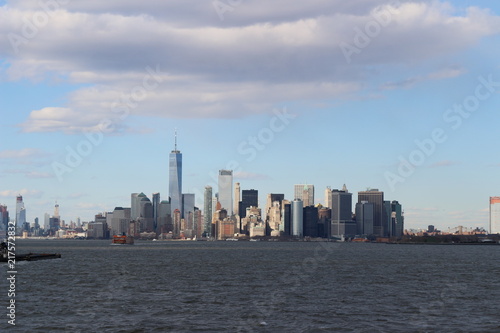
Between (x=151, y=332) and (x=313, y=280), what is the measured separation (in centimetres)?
5852

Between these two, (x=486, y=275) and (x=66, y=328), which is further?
(x=486, y=275)

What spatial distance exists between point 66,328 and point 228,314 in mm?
16695

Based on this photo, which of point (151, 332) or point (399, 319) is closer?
point (151, 332)

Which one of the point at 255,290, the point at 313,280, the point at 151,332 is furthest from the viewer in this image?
the point at 313,280

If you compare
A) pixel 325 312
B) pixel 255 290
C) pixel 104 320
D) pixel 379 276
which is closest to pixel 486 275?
pixel 379 276

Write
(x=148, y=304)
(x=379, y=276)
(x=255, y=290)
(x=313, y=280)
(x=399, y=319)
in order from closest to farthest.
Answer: (x=399, y=319), (x=148, y=304), (x=255, y=290), (x=313, y=280), (x=379, y=276)

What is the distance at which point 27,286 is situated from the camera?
99.9 metres

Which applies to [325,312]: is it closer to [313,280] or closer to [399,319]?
[399,319]

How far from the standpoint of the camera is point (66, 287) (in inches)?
3866

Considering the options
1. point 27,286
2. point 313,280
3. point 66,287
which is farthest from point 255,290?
point 27,286

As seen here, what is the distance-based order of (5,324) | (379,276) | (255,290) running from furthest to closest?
(379,276) < (255,290) < (5,324)

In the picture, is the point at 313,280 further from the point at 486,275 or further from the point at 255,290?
the point at 486,275

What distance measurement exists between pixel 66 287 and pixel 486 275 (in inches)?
3208

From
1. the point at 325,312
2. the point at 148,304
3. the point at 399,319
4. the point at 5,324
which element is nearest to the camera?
the point at 5,324
